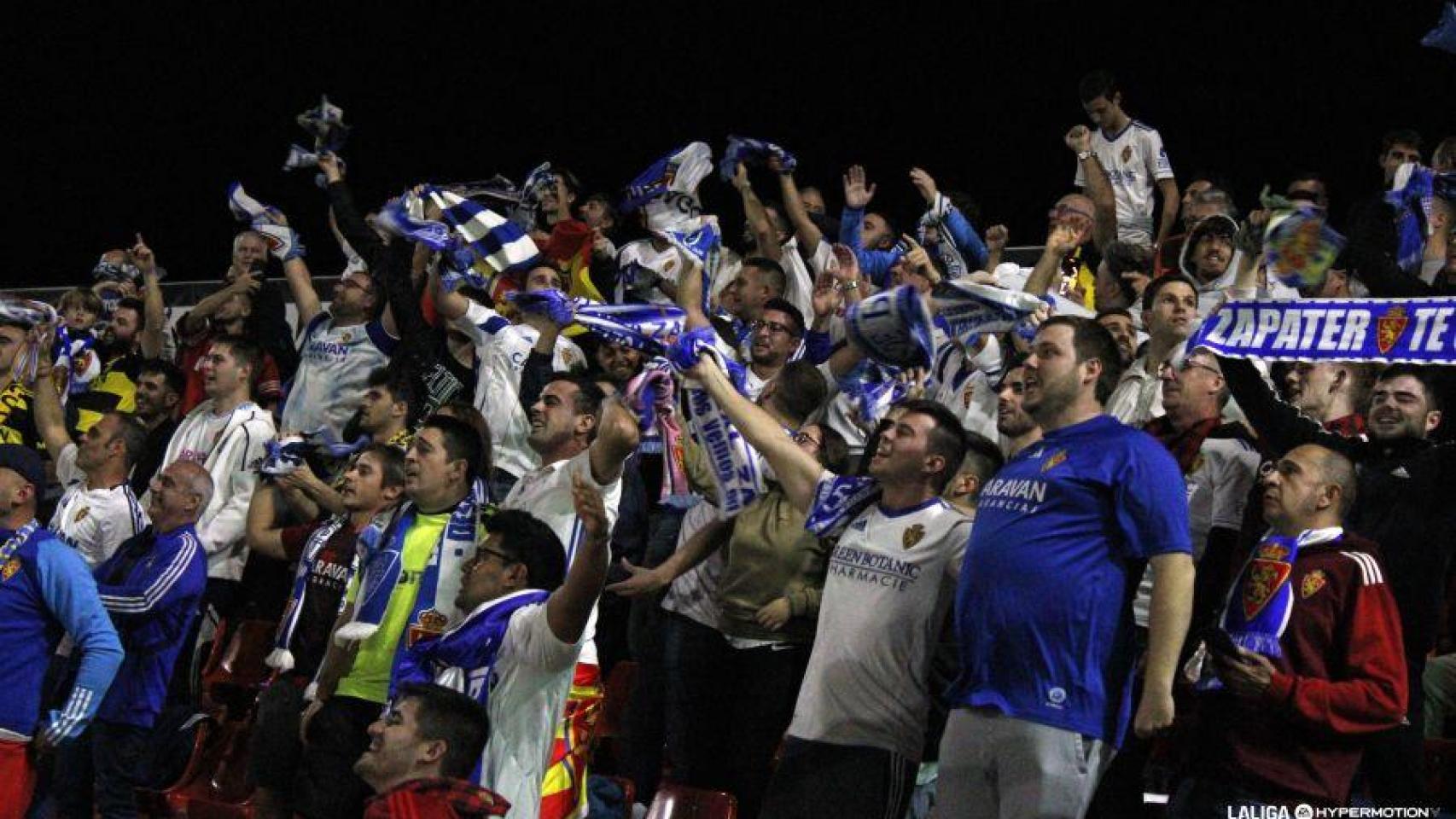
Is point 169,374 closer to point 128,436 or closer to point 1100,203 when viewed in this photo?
point 128,436

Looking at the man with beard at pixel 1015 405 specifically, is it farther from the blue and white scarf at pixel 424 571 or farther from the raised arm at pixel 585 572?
the blue and white scarf at pixel 424 571

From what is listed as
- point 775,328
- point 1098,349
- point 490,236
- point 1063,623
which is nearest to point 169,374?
point 490,236

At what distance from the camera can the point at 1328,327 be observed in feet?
17.8

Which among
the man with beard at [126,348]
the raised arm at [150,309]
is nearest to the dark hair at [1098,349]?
the man with beard at [126,348]

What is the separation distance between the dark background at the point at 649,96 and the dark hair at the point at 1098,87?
2.08m

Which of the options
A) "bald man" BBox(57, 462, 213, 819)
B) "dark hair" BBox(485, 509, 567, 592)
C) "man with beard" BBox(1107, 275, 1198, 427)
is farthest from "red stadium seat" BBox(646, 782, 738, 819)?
"bald man" BBox(57, 462, 213, 819)

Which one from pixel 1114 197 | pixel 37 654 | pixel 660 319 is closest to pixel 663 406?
pixel 660 319

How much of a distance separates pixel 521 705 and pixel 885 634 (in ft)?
3.39

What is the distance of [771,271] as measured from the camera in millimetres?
9062

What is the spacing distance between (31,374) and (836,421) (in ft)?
14.7

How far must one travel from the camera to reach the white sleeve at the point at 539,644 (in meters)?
4.99

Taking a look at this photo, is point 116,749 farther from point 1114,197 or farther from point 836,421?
point 1114,197

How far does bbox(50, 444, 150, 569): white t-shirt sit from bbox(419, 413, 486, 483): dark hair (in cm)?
272

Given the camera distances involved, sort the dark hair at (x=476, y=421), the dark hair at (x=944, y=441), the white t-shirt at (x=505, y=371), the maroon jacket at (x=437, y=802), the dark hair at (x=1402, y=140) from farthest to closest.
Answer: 1. the dark hair at (x=1402, y=140)
2. the white t-shirt at (x=505, y=371)
3. the dark hair at (x=476, y=421)
4. the dark hair at (x=944, y=441)
5. the maroon jacket at (x=437, y=802)
